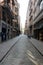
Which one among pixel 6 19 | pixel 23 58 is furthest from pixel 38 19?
pixel 23 58

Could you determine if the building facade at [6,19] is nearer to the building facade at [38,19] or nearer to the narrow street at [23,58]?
the building facade at [38,19]

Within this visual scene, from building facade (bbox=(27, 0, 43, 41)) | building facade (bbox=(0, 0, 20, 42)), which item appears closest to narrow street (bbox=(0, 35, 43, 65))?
building facade (bbox=(0, 0, 20, 42))

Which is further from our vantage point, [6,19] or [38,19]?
[6,19]

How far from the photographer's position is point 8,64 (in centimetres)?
988

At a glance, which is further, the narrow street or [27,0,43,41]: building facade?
[27,0,43,41]: building facade

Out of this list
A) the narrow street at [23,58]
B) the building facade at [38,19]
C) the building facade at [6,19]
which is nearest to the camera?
the narrow street at [23,58]

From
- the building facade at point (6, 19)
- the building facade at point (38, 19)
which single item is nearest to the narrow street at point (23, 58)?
the building facade at point (6, 19)

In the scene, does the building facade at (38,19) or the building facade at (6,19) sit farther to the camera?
the building facade at (38,19)

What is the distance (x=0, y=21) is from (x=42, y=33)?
10.5 meters

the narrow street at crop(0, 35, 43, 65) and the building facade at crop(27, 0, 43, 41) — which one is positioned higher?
the building facade at crop(27, 0, 43, 41)

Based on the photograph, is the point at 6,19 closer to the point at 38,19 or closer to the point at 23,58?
the point at 38,19

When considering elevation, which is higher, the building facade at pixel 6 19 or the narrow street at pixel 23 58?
the building facade at pixel 6 19

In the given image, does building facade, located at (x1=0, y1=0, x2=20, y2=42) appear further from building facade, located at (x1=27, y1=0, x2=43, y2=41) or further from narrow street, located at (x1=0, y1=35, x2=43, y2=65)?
narrow street, located at (x1=0, y1=35, x2=43, y2=65)

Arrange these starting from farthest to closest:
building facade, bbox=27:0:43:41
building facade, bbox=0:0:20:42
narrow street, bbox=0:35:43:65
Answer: building facade, bbox=27:0:43:41, building facade, bbox=0:0:20:42, narrow street, bbox=0:35:43:65
